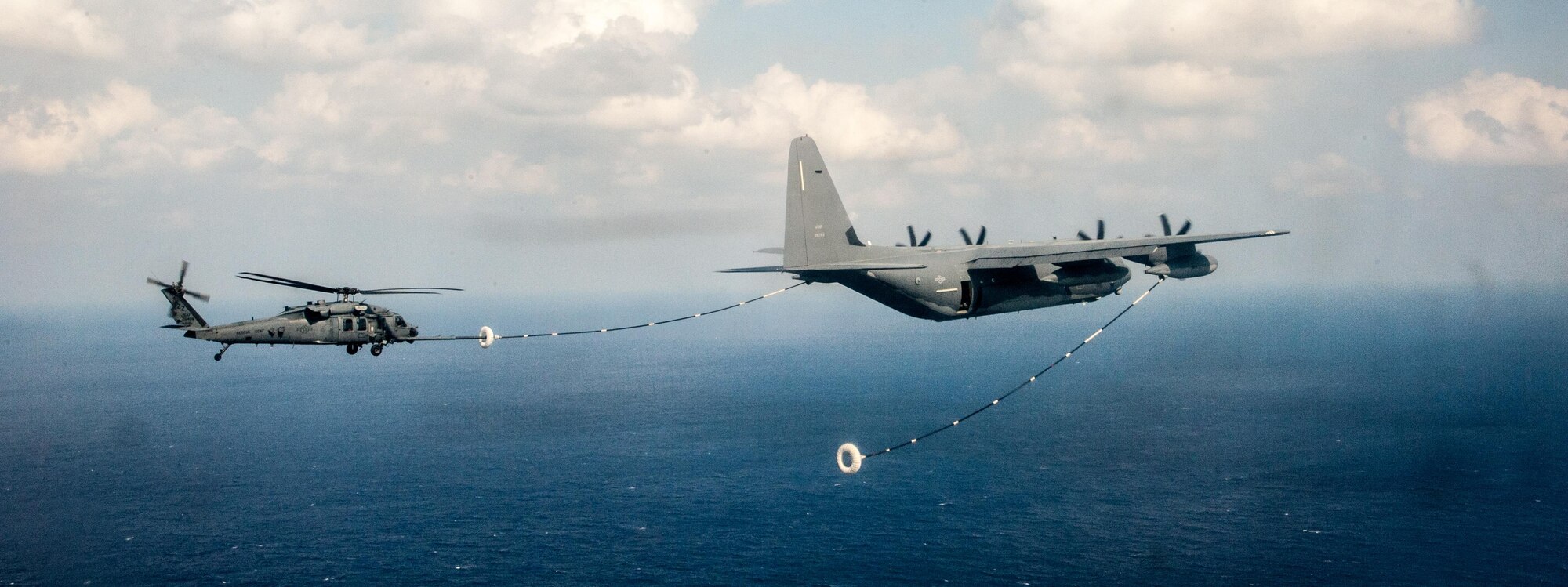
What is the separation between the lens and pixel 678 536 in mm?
151625

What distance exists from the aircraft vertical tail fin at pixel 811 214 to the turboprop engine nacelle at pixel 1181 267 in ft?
51.2

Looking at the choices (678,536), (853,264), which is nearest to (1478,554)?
(678,536)

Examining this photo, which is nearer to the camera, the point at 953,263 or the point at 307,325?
the point at 953,263

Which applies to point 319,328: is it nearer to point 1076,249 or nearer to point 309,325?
point 309,325

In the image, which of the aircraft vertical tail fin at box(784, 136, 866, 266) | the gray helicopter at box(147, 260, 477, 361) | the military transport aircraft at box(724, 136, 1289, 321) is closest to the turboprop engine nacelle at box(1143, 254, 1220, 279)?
the military transport aircraft at box(724, 136, 1289, 321)

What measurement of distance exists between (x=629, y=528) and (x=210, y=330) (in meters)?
109

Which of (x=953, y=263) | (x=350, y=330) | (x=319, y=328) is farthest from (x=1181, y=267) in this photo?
(x=319, y=328)

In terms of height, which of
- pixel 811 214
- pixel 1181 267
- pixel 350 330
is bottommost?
pixel 350 330

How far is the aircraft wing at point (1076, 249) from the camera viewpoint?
43219 millimetres

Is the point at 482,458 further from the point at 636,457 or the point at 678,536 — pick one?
the point at 678,536

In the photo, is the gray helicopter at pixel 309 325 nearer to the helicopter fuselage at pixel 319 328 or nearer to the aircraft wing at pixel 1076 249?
the helicopter fuselage at pixel 319 328

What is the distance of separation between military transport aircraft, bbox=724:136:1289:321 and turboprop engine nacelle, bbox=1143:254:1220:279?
0.04 meters

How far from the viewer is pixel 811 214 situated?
46.9 meters

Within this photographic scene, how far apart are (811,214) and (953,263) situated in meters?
7.58
